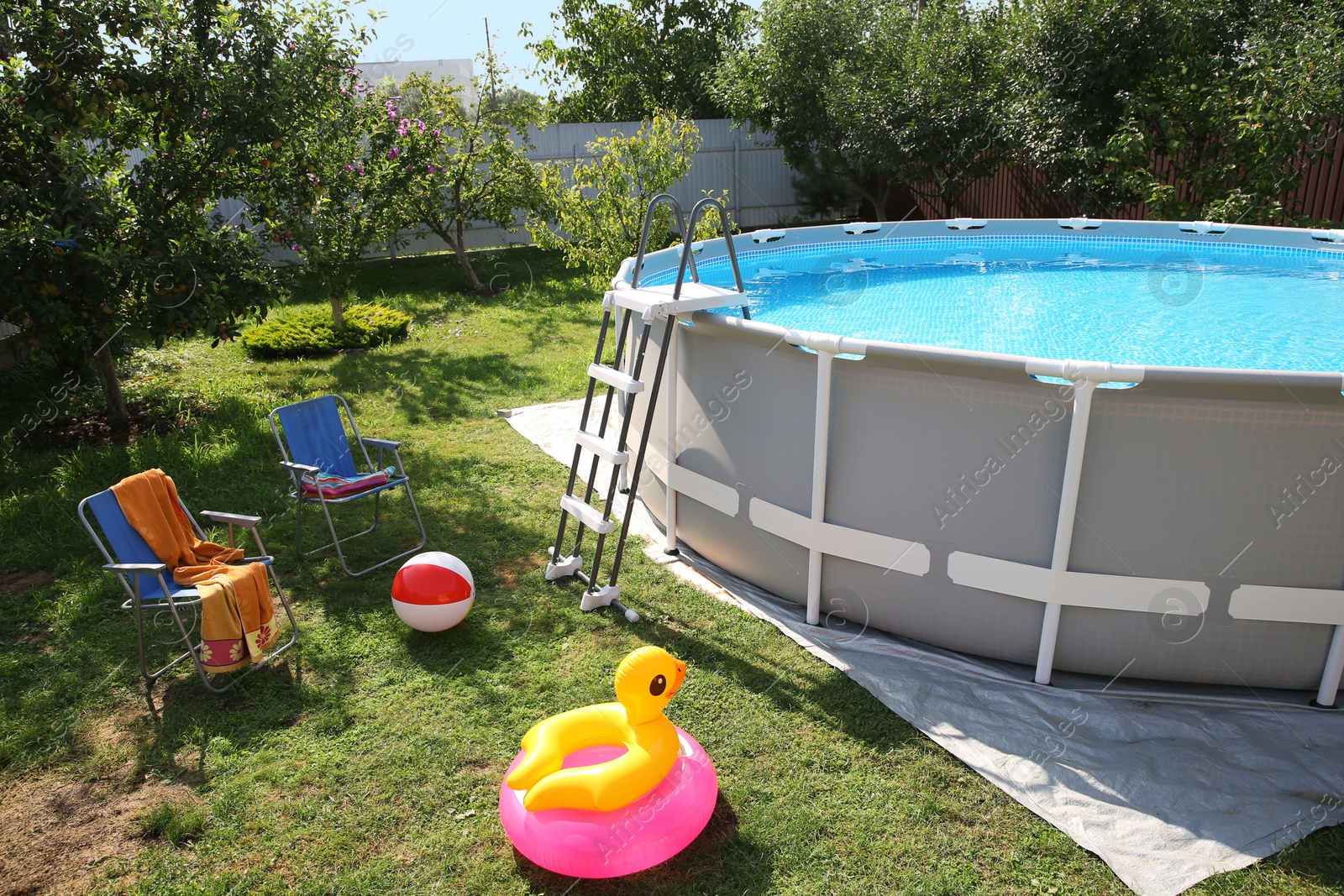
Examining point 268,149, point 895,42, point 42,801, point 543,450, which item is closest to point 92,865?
point 42,801

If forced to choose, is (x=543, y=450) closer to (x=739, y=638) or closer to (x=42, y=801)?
(x=739, y=638)

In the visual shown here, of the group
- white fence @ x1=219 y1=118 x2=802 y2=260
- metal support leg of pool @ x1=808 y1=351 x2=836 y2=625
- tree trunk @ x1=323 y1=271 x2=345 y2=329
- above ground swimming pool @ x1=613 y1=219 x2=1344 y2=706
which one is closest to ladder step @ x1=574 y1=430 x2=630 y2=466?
above ground swimming pool @ x1=613 y1=219 x2=1344 y2=706

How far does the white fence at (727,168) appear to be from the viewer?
1672 cm

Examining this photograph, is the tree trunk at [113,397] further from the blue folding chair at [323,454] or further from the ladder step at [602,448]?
the ladder step at [602,448]

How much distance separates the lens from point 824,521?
14.4 ft

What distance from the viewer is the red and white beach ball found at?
4418 mm

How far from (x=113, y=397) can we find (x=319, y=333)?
9.51 ft

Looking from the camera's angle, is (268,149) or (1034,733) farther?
(268,149)

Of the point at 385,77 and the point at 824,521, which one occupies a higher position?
the point at 385,77

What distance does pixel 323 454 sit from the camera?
554cm

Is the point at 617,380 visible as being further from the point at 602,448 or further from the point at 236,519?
the point at 236,519

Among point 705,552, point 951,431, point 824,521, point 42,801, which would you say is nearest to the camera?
point 42,801

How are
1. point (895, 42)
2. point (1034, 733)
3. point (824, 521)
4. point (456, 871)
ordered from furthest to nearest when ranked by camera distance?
point (895, 42) < point (824, 521) < point (1034, 733) < point (456, 871)

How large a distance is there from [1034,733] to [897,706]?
57 centimetres
